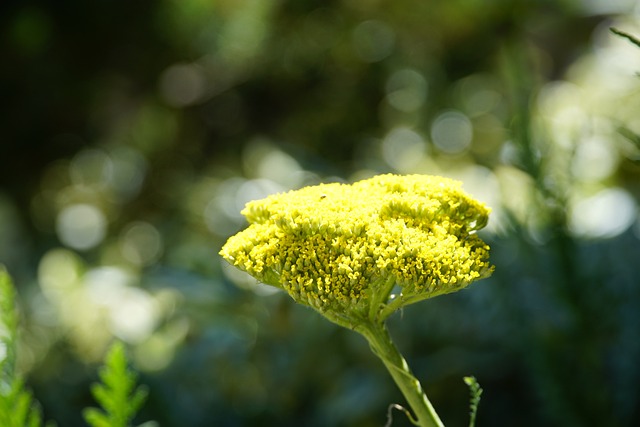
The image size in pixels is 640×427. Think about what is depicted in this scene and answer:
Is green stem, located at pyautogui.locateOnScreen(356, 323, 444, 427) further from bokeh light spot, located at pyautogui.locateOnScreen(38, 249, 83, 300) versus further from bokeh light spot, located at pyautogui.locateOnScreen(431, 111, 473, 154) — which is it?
bokeh light spot, located at pyautogui.locateOnScreen(431, 111, 473, 154)

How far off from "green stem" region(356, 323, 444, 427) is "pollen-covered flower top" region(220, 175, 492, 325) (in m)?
0.01

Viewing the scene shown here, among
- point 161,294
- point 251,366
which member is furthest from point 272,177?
point 251,366

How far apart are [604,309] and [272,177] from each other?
5.05ft

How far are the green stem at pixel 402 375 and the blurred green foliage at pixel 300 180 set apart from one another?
364mm

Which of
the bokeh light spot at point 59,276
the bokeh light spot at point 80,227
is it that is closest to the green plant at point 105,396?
the bokeh light spot at point 59,276

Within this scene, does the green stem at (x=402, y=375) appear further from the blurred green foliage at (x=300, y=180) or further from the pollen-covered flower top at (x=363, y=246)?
the blurred green foliage at (x=300, y=180)

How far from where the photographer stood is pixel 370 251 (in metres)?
0.66

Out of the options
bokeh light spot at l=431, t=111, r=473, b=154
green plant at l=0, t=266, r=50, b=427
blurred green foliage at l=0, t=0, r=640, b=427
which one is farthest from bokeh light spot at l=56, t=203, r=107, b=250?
green plant at l=0, t=266, r=50, b=427

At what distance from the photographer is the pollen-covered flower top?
65 centimetres

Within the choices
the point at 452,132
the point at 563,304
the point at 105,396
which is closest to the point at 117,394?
the point at 105,396

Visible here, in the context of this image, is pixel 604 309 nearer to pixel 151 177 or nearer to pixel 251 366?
pixel 251 366

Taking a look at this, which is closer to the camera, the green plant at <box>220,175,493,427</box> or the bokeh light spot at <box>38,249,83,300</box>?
the green plant at <box>220,175,493,427</box>

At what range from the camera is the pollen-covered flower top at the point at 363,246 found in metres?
0.65

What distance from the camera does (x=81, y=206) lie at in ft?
11.9
